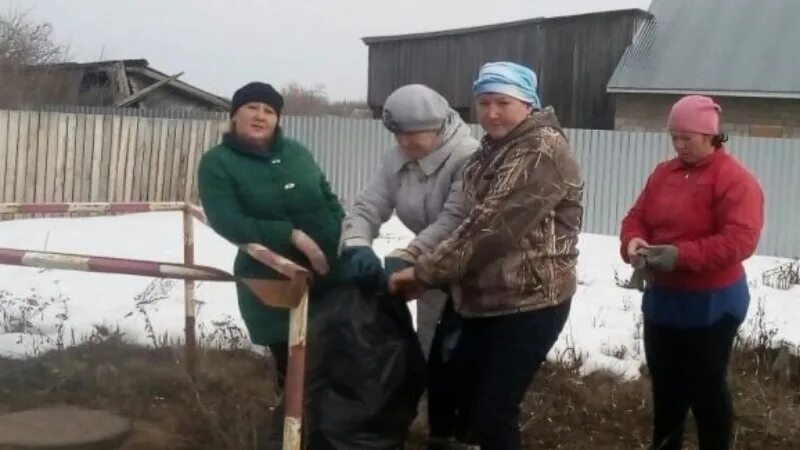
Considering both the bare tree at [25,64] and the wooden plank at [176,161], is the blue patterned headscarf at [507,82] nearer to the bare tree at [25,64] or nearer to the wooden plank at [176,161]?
the wooden plank at [176,161]

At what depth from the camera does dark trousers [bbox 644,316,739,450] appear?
3.53 metres

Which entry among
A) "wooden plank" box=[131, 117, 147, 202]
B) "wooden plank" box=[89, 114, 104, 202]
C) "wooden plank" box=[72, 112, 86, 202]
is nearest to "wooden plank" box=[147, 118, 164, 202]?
"wooden plank" box=[131, 117, 147, 202]

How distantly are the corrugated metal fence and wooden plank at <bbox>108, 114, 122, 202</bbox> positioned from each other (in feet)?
0.04

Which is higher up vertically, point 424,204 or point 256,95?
point 256,95

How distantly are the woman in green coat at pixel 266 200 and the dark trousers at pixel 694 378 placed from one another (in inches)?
46.9

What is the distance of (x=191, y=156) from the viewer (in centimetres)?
1369

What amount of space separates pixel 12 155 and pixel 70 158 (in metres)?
0.75

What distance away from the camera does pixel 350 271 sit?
10.7ft

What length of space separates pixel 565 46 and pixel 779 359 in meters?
16.3

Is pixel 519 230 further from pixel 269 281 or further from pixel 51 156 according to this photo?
pixel 51 156

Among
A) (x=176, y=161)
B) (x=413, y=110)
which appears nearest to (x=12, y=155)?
(x=176, y=161)

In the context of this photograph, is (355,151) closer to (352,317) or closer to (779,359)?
(779,359)

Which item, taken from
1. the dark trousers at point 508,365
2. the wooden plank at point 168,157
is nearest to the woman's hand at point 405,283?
the dark trousers at point 508,365

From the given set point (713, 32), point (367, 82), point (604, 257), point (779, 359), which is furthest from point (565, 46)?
point (779, 359)
